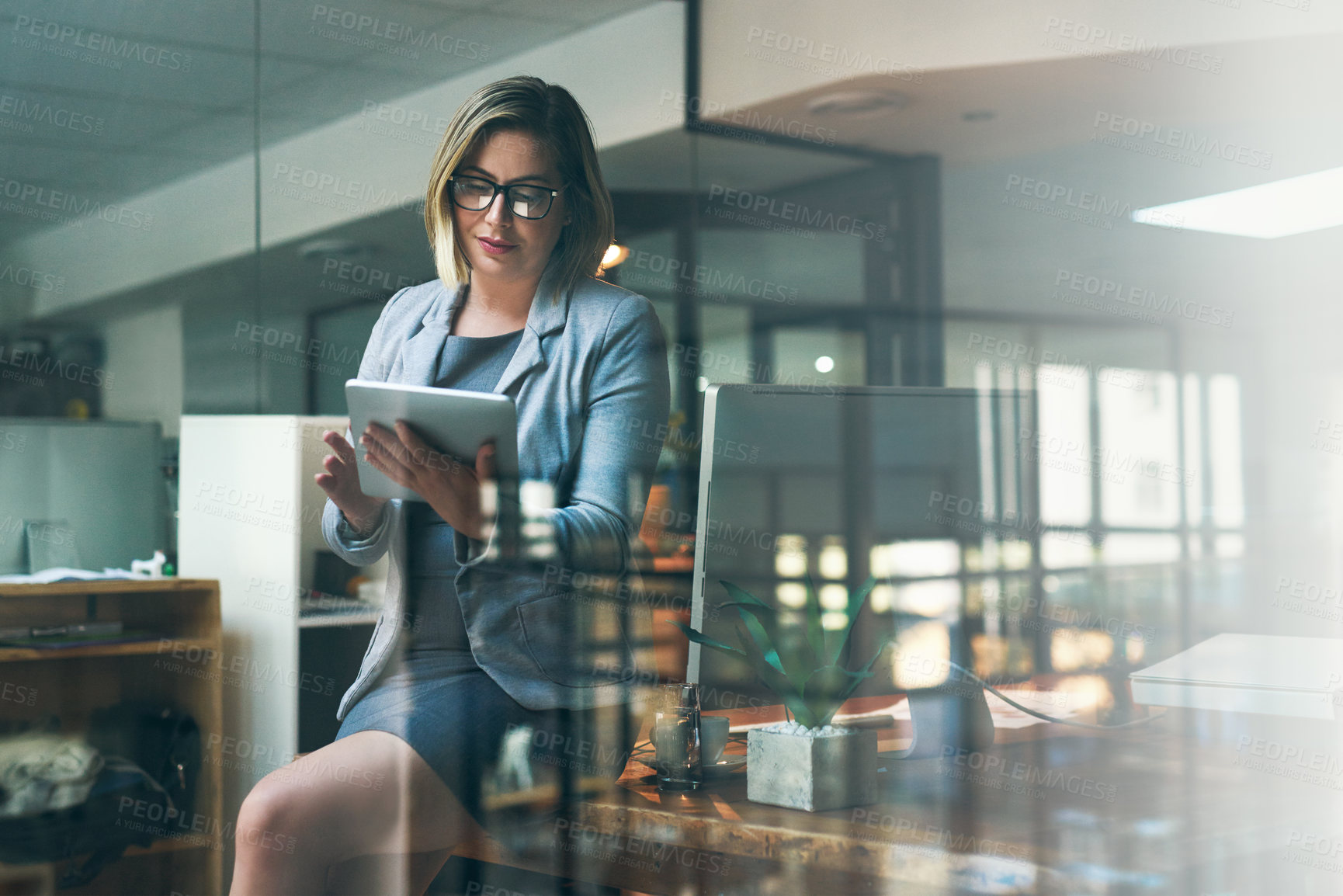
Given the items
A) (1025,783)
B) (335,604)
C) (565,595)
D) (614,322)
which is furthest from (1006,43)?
(335,604)

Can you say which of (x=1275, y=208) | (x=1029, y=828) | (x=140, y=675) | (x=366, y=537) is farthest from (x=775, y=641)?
(x=140, y=675)

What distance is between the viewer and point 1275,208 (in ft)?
5.61

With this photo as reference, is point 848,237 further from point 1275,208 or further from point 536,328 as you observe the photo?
point 536,328

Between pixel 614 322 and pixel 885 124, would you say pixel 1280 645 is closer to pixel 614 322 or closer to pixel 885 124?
pixel 614 322

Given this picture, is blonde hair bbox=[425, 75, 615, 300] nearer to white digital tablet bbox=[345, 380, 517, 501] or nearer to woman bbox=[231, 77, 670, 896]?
woman bbox=[231, 77, 670, 896]

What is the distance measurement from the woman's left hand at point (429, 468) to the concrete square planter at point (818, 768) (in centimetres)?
63

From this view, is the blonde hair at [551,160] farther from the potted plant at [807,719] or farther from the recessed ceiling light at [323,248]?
the potted plant at [807,719]

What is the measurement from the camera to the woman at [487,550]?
1.52 metres

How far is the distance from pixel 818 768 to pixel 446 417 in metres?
0.72

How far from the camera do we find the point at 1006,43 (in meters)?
2.45

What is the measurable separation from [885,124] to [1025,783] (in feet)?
7.07

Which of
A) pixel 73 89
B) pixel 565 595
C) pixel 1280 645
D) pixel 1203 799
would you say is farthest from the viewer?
pixel 73 89

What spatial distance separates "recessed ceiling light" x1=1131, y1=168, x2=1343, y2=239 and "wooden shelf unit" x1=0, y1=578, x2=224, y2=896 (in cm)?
230

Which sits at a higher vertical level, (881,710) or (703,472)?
(703,472)
